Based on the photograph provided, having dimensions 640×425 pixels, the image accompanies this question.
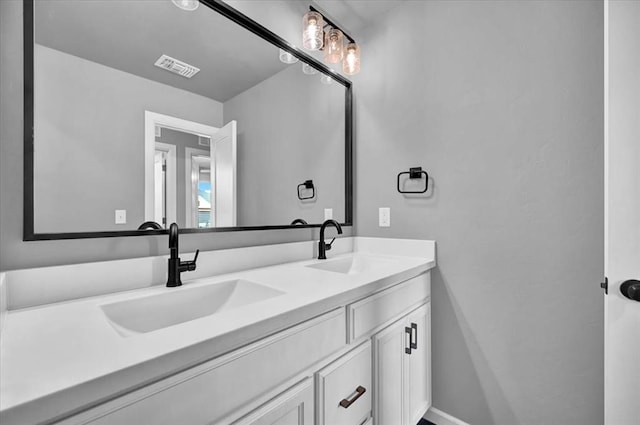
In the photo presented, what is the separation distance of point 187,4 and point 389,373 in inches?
67.6

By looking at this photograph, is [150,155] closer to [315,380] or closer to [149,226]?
[149,226]

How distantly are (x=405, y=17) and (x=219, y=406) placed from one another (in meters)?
2.06

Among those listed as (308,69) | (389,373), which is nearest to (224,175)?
(308,69)

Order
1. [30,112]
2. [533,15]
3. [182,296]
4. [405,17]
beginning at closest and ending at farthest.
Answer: [30,112], [182,296], [533,15], [405,17]

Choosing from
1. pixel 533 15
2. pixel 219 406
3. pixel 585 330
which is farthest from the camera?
pixel 533 15

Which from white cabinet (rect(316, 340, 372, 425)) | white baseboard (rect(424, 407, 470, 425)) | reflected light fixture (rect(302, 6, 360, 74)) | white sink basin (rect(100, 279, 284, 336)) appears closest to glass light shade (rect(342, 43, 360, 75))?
reflected light fixture (rect(302, 6, 360, 74))

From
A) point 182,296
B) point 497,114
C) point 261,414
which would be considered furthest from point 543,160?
point 182,296

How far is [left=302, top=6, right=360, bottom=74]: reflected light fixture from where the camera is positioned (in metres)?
1.52

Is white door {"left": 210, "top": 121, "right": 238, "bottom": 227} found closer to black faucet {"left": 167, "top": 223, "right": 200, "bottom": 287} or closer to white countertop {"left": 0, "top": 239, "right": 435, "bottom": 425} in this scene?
black faucet {"left": 167, "top": 223, "right": 200, "bottom": 287}

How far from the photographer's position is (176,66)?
44.7 inches

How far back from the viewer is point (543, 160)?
4.13 ft

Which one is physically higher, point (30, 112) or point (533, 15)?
point (533, 15)

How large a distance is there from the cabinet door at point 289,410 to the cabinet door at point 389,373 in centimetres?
38

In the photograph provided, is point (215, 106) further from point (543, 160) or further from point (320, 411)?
point (543, 160)
